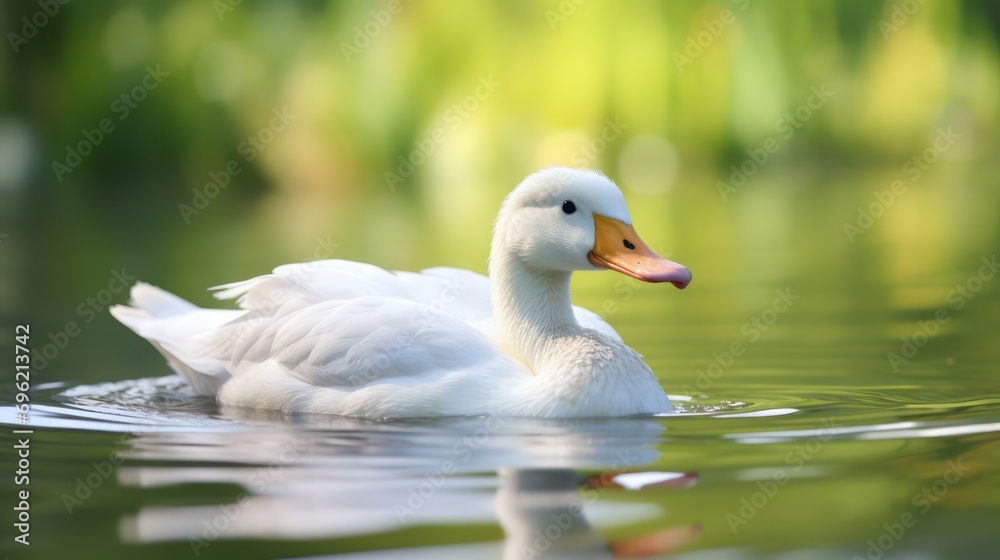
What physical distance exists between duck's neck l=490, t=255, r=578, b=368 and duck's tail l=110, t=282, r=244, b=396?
1.25m

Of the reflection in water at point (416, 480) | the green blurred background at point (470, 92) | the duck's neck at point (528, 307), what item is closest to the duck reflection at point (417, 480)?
the reflection in water at point (416, 480)

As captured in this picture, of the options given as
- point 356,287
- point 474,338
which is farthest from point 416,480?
point 356,287

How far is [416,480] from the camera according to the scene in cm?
393

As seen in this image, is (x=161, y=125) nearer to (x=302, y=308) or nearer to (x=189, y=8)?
(x=189, y=8)

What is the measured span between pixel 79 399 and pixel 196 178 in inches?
646

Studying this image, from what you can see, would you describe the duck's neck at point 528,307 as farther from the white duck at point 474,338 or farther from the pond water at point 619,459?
the pond water at point 619,459

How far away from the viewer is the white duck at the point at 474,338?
5.05m

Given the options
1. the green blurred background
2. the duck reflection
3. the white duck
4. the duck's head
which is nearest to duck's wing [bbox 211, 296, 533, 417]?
the white duck

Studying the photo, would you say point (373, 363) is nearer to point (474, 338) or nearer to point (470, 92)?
point (474, 338)

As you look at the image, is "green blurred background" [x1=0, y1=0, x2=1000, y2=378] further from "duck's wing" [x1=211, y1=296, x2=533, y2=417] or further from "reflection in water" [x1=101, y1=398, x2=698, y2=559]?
"reflection in water" [x1=101, y1=398, x2=698, y2=559]

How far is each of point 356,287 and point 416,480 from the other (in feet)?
6.54

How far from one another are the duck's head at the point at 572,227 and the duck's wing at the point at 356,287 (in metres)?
0.64

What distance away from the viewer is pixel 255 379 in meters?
5.60

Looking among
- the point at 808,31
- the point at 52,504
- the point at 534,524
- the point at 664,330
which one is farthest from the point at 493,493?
the point at 808,31
